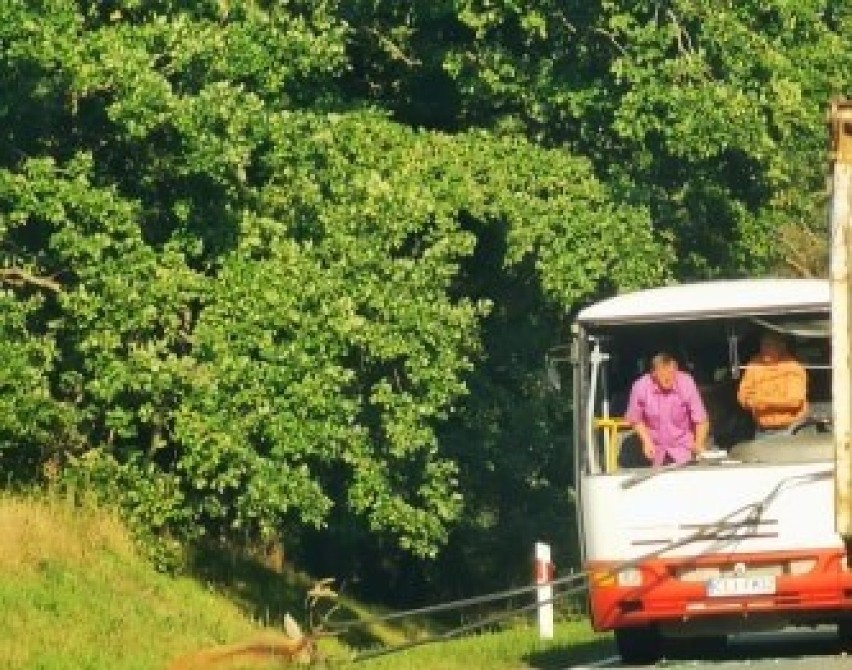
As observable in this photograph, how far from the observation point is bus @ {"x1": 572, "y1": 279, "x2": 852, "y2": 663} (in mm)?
20781

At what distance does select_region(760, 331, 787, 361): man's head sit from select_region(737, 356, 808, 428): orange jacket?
54 millimetres

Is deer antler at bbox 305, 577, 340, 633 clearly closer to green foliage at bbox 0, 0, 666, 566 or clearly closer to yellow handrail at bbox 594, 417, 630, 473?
green foliage at bbox 0, 0, 666, 566

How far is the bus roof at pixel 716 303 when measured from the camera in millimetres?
21453

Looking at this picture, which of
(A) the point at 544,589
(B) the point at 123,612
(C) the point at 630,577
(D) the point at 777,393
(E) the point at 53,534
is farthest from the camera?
(A) the point at 544,589

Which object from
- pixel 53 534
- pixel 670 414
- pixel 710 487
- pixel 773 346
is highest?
pixel 773 346

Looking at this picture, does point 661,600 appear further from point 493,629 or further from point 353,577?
point 353,577

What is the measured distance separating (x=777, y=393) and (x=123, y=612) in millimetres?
8721

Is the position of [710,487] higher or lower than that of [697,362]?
lower

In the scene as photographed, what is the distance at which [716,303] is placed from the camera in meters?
21.7

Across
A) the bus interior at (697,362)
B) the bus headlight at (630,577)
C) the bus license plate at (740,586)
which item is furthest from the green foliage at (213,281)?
the bus license plate at (740,586)

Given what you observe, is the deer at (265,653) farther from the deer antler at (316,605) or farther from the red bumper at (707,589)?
the deer antler at (316,605)

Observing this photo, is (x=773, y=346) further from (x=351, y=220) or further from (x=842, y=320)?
(x=351, y=220)

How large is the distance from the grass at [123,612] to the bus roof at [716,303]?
316cm

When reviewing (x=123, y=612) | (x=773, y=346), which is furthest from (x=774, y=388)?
(x=123, y=612)
